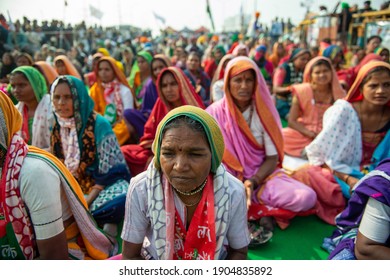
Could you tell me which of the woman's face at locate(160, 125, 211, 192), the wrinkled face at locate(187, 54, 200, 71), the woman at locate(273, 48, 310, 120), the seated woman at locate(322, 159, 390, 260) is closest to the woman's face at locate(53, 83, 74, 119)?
the woman's face at locate(160, 125, 211, 192)

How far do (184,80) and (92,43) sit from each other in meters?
13.8

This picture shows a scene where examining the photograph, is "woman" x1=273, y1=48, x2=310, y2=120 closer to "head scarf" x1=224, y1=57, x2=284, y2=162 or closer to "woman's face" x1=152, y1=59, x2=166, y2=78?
"woman's face" x1=152, y1=59, x2=166, y2=78

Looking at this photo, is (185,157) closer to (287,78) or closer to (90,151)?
(90,151)

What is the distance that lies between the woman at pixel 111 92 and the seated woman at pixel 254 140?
2.26m

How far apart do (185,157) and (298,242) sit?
1.70 m

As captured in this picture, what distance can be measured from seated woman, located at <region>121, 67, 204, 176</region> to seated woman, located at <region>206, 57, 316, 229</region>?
29.7 inches

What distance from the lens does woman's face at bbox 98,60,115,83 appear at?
15.9 ft

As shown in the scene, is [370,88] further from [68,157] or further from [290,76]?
[290,76]

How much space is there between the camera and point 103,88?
4.96 meters

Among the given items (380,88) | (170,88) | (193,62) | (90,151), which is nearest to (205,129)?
(90,151)

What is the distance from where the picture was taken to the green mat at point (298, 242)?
243cm

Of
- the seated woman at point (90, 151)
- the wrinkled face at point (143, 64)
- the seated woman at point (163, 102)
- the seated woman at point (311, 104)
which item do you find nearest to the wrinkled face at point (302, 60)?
the seated woman at point (311, 104)

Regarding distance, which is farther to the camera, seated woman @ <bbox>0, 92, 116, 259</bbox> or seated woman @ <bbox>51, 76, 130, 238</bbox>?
seated woman @ <bbox>51, 76, 130, 238</bbox>
